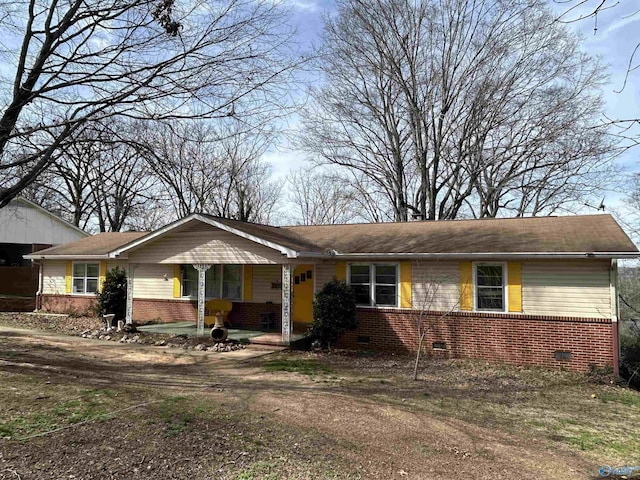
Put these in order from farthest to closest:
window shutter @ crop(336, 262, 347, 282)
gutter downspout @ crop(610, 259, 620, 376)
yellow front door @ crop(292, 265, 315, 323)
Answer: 1. yellow front door @ crop(292, 265, 315, 323)
2. window shutter @ crop(336, 262, 347, 282)
3. gutter downspout @ crop(610, 259, 620, 376)

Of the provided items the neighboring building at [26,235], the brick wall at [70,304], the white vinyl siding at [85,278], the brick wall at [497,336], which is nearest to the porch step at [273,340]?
the brick wall at [497,336]

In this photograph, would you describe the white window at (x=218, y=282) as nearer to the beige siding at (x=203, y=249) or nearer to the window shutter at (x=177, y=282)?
the window shutter at (x=177, y=282)

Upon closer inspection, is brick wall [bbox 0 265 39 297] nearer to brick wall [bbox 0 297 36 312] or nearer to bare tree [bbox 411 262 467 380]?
brick wall [bbox 0 297 36 312]

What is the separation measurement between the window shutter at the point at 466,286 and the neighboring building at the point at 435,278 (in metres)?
0.03

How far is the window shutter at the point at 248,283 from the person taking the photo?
15352mm

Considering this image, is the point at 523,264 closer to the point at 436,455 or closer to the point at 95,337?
Answer: the point at 436,455

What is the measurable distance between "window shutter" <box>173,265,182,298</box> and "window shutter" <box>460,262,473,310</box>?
9.84m

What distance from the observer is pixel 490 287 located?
12.0 m

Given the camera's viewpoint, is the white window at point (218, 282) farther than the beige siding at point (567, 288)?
Yes

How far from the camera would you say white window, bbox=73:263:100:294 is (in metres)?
19.0

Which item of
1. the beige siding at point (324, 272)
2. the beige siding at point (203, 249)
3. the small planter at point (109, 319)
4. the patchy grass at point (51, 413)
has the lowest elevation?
the patchy grass at point (51, 413)

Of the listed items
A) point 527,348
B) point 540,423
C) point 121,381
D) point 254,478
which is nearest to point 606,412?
point 540,423

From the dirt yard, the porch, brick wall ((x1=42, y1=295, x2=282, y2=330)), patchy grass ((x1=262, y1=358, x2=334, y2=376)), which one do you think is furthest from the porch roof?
the dirt yard

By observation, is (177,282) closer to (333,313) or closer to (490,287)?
(333,313)
